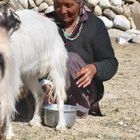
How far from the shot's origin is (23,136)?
16.4 feet

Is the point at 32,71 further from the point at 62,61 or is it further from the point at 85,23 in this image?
the point at 85,23

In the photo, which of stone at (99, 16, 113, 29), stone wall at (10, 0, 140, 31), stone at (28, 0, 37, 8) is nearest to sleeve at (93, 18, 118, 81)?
stone wall at (10, 0, 140, 31)

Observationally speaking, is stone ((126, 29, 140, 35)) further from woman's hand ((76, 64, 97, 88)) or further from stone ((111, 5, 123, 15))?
woman's hand ((76, 64, 97, 88))

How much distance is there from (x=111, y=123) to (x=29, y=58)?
1.13 metres

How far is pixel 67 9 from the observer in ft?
17.4

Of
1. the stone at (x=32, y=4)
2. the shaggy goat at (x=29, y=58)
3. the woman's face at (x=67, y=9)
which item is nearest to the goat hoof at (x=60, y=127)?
the shaggy goat at (x=29, y=58)

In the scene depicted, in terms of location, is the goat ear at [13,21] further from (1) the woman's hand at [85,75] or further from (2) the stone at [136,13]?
(2) the stone at [136,13]

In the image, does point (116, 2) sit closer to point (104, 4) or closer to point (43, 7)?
point (104, 4)

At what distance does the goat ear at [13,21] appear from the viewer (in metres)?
4.51

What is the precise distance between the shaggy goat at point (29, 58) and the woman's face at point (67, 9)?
17 cm

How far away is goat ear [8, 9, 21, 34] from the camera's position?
4.51 m

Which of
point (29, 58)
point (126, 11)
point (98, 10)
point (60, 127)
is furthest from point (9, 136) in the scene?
point (126, 11)

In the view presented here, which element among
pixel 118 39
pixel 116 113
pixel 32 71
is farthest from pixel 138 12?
pixel 32 71

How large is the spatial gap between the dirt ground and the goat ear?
39.6 inches
